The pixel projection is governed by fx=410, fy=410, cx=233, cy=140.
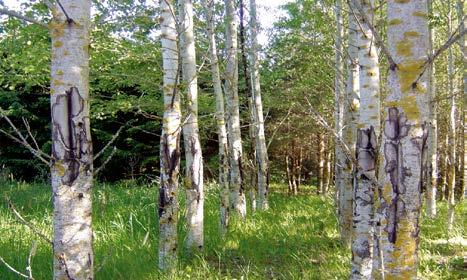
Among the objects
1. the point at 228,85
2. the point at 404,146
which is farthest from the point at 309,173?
the point at 404,146

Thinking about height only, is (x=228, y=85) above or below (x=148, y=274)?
above

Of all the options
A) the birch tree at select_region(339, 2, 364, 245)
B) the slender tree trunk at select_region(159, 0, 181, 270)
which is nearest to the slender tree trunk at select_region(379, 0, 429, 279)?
the birch tree at select_region(339, 2, 364, 245)

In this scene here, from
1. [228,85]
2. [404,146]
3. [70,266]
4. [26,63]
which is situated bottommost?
[70,266]

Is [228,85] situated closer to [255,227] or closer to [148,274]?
[255,227]

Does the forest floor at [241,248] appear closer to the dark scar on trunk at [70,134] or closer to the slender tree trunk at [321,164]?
the dark scar on trunk at [70,134]

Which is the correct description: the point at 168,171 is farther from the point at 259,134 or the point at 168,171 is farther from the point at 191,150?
the point at 259,134

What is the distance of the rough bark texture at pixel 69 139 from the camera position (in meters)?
1.73

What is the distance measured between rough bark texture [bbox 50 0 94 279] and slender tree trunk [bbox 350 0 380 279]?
2.09 metres

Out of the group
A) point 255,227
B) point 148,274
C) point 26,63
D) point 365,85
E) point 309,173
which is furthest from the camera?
point 309,173

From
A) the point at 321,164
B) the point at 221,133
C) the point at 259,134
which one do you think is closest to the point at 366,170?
the point at 221,133

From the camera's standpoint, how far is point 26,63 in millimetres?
7848

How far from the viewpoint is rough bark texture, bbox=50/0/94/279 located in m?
1.73

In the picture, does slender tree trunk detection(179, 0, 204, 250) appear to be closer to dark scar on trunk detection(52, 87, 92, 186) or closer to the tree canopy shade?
the tree canopy shade

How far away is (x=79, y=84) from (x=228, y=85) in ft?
17.0
